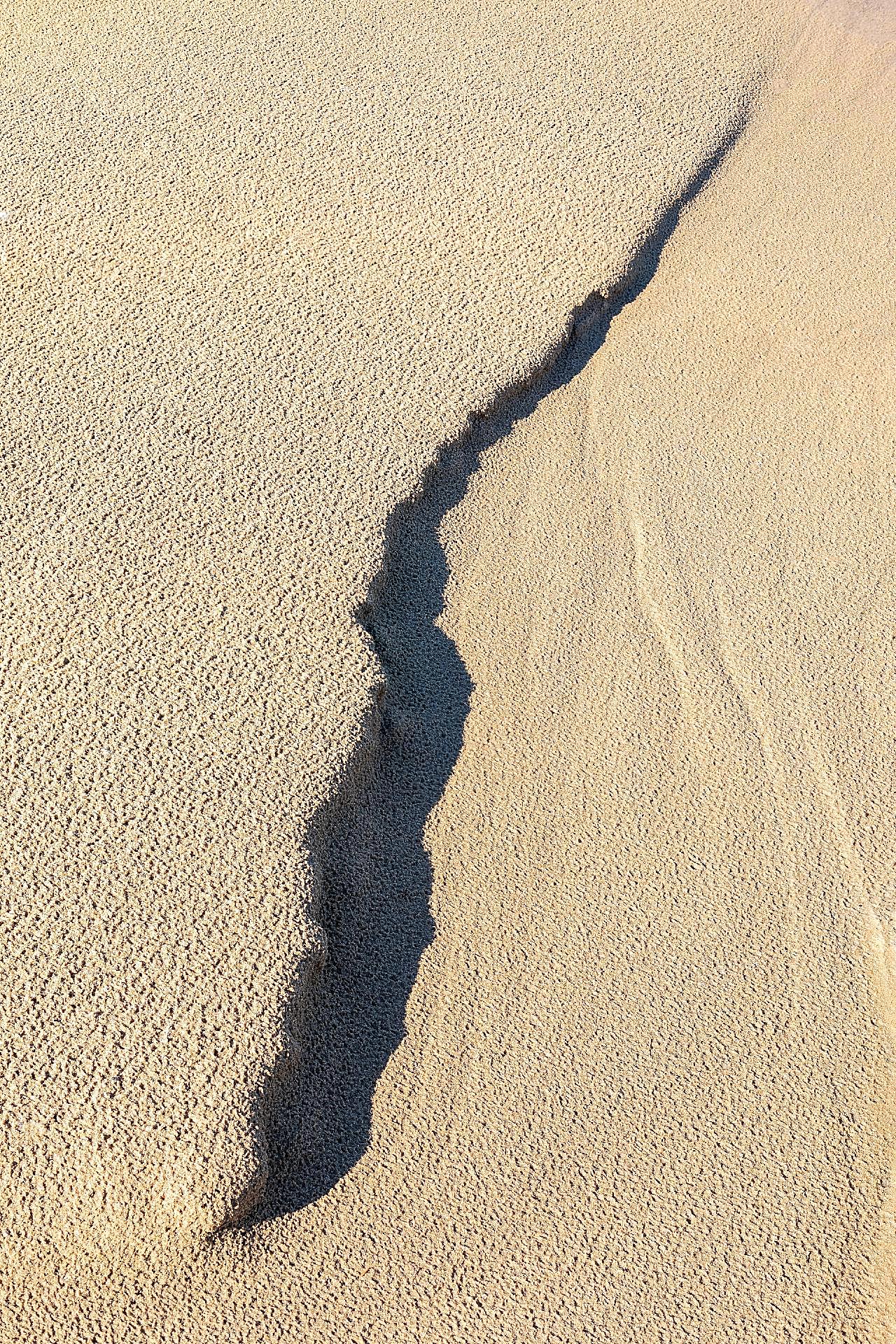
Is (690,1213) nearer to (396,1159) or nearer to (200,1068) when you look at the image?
(396,1159)

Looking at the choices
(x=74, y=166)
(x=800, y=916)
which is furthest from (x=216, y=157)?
(x=800, y=916)

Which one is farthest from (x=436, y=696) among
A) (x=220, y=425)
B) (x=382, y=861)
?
(x=220, y=425)

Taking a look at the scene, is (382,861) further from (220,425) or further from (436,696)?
(220,425)

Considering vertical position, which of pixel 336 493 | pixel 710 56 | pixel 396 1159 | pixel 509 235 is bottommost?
pixel 396 1159

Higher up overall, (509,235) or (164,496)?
(509,235)
